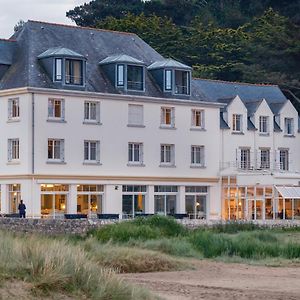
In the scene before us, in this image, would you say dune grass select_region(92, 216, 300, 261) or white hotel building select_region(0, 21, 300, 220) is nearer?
dune grass select_region(92, 216, 300, 261)

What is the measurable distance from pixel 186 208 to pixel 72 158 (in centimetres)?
1000

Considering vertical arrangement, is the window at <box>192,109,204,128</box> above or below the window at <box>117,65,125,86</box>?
below

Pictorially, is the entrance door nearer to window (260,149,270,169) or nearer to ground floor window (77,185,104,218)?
window (260,149,270,169)

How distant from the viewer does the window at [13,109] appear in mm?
64188

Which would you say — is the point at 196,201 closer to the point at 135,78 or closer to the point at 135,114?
the point at 135,114

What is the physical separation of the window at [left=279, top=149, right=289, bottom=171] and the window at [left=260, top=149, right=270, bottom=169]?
1324 mm

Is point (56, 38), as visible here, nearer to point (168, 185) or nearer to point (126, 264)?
point (168, 185)

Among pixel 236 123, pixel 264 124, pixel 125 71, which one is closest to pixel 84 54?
pixel 125 71

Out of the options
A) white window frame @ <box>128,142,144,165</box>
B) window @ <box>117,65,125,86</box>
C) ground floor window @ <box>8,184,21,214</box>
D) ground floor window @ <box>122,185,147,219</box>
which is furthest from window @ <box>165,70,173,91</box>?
ground floor window @ <box>8,184,21,214</box>

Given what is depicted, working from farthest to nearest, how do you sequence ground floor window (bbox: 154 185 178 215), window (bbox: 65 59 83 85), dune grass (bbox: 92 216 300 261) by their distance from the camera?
ground floor window (bbox: 154 185 178 215), window (bbox: 65 59 83 85), dune grass (bbox: 92 216 300 261)

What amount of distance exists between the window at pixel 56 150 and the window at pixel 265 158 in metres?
17.6

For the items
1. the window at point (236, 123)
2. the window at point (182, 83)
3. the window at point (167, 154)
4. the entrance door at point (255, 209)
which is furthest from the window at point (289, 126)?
the window at point (167, 154)

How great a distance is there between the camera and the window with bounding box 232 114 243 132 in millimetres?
74938

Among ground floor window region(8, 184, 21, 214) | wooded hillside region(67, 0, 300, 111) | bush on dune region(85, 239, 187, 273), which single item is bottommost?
bush on dune region(85, 239, 187, 273)
